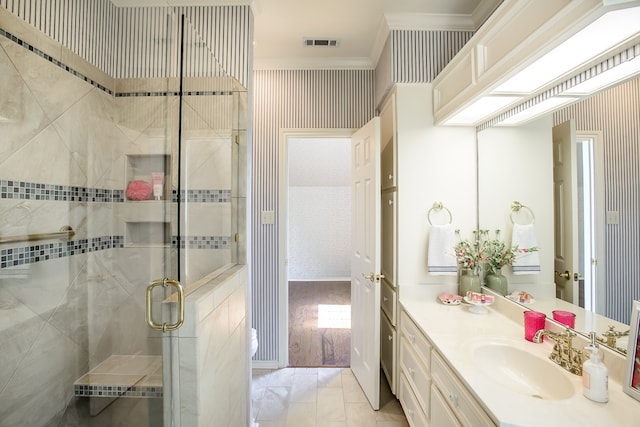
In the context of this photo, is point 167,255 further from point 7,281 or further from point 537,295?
point 537,295

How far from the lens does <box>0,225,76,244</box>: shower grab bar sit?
856 millimetres

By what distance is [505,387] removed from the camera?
39.5 inches

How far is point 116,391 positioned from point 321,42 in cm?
251

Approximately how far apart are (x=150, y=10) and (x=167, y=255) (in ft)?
3.37

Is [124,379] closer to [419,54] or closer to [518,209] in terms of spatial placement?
[518,209]

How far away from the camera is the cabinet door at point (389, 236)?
2023 millimetres

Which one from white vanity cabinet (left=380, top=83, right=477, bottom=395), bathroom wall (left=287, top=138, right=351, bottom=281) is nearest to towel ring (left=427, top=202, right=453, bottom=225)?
white vanity cabinet (left=380, top=83, right=477, bottom=395)

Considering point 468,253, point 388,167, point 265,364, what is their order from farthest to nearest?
1. point 265,364
2. point 388,167
3. point 468,253

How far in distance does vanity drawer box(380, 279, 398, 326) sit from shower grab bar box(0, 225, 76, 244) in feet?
5.86

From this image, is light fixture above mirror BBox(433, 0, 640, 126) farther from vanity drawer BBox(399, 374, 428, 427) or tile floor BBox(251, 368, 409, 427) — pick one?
tile floor BBox(251, 368, 409, 427)

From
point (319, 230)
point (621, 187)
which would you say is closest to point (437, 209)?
point (621, 187)

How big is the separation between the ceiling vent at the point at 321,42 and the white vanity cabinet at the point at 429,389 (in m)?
2.08

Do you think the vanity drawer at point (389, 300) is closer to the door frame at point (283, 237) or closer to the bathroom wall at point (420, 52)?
the door frame at point (283, 237)

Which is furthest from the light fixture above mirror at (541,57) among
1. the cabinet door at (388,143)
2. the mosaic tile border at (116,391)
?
the mosaic tile border at (116,391)
